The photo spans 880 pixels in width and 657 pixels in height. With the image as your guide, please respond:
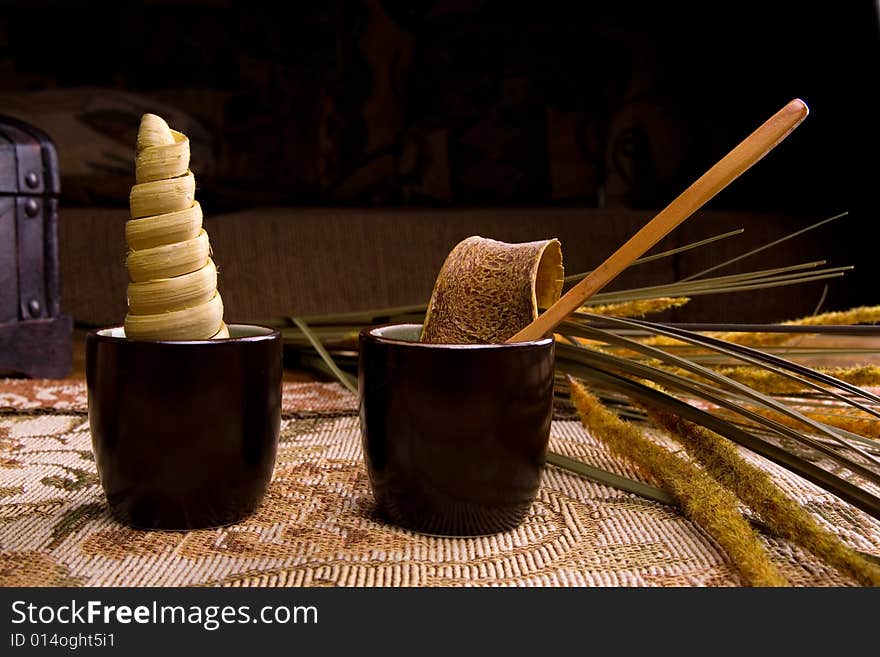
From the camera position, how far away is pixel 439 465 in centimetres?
48

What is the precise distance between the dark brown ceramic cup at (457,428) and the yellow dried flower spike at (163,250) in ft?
0.32

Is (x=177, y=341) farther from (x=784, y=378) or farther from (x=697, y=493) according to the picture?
(x=784, y=378)

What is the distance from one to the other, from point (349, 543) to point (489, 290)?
0.55 feet

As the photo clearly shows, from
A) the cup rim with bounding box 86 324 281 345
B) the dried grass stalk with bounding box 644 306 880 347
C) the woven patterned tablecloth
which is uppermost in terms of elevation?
the cup rim with bounding box 86 324 281 345

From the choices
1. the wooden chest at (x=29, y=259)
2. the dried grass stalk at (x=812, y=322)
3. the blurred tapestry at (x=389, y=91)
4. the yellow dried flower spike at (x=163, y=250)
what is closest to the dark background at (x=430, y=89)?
the blurred tapestry at (x=389, y=91)

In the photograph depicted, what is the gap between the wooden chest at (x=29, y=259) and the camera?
1.07 m

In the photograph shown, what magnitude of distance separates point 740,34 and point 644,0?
235 millimetres

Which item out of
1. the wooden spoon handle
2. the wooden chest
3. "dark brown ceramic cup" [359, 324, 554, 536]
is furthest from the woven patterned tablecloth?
the wooden chest

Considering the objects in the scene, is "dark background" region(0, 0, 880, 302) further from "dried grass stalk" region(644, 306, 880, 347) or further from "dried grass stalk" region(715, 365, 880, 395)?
"dried grass stalk" region(715, 365, 880, 395)

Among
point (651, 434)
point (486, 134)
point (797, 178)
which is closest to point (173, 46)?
point (486, 134)

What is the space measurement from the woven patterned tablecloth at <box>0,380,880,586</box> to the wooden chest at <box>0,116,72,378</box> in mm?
468

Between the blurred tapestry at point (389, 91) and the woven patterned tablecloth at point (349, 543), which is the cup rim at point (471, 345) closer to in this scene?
the woven patterned tablecloth at point (349, 543)

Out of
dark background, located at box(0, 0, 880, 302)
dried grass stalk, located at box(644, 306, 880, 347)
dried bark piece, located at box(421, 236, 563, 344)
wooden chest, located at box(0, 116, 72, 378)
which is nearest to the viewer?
dried bark piece, located at box(421, 236, 563, 344)

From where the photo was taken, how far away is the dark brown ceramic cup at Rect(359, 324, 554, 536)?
1.55 feet
